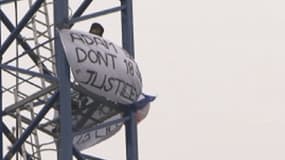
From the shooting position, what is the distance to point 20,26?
15766 mm

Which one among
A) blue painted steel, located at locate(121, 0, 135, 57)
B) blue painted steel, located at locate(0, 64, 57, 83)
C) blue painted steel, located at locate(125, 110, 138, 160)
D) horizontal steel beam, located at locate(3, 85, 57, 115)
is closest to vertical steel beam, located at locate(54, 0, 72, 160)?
blue painted steel, located at locate(0, 64, 57, 83)

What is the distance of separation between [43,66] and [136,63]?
1270mm

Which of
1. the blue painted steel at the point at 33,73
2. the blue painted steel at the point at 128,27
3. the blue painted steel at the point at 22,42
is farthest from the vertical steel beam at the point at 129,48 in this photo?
the blue painted steel at the point at 33,73

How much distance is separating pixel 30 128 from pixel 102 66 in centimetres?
117

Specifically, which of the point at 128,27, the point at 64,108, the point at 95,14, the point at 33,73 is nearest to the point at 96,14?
the point at 95,14

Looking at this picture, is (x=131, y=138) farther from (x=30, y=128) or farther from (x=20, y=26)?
(x=20, y=26)

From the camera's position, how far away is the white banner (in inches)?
592

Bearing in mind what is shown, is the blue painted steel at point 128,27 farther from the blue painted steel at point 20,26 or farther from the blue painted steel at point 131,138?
the blue painted steel at point 20,26

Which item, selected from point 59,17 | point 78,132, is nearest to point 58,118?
point 78,132

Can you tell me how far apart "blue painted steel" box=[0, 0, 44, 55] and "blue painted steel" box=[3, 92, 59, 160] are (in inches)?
42.9

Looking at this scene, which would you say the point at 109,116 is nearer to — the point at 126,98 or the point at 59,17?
the point at 126,98

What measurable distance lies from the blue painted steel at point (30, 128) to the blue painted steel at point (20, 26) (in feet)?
3.58

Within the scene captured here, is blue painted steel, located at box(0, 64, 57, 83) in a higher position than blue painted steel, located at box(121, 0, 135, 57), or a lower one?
lower

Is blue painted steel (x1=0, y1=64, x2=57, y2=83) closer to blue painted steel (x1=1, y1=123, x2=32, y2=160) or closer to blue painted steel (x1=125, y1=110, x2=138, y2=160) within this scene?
blue painted steel (x1=1, y1=123, x2=32, y2=160)
